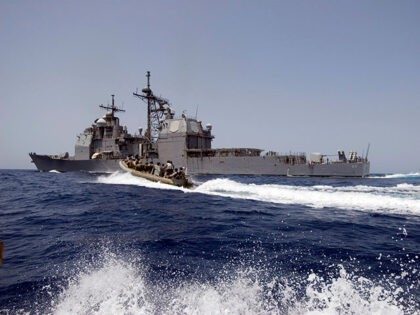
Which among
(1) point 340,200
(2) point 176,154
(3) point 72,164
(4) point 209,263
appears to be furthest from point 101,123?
(4) point 209,263

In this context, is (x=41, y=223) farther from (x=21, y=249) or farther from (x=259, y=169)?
(x=259, y=169)

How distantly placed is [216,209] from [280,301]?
7.37 m

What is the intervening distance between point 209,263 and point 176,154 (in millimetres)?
40820

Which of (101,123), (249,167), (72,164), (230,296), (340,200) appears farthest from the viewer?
(101,123)

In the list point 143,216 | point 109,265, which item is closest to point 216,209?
point 143,216

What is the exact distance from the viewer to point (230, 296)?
385cm

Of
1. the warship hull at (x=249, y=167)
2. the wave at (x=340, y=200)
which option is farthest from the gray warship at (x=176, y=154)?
the wave at (x=340, y=200)

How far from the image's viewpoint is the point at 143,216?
9570 millimetres

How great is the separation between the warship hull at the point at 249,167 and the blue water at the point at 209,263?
1189 inches

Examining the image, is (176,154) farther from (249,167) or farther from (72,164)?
(72,164)

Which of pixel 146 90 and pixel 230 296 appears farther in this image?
pixel 146 90

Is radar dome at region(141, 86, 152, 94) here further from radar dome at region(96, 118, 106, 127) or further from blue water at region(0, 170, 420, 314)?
blue water at region(0, 170, 420, 314)

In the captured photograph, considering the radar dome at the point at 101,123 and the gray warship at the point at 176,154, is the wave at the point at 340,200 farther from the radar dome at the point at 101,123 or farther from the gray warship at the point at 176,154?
the radar dome at the point at 101,123

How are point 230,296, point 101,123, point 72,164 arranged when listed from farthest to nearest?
point 101,123 → point 72,164 → point 230,296
